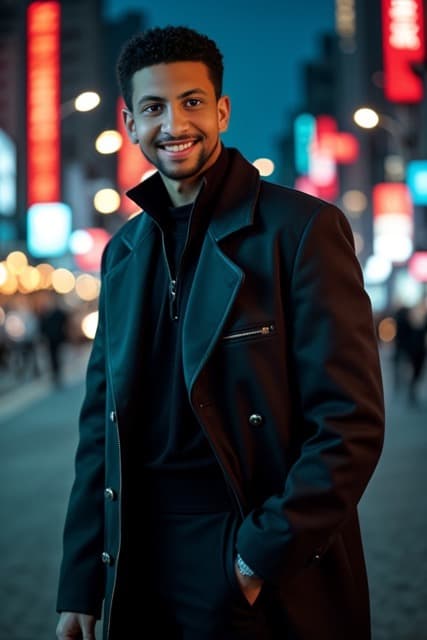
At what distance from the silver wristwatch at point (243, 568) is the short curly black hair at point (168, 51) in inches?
48.4

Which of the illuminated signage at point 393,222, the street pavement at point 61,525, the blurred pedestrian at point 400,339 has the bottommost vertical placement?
the street pavement at point 61,525

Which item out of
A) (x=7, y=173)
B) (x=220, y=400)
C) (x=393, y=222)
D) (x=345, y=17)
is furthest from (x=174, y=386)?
(x=345, y=17)

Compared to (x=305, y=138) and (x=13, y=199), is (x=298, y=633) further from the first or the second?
(x=305, y=138)

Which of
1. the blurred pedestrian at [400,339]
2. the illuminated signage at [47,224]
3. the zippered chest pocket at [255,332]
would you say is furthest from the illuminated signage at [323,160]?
the zippered chest pocket at [255,332]

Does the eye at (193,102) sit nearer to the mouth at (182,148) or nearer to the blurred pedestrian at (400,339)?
the mouth at (182,148)

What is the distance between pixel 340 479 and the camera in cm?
210

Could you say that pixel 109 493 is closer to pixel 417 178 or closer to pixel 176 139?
pixel 176 139

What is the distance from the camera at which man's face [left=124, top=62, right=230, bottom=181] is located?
7.88 ft

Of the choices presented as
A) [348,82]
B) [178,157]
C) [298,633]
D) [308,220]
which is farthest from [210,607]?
→ [348,82]

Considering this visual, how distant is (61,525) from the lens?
24.5 ft

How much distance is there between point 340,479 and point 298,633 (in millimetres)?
434

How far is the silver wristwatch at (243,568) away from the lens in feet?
7.07

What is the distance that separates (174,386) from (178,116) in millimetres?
709

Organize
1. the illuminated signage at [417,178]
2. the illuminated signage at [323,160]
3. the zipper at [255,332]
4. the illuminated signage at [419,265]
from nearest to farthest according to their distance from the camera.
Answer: the zipper at [255,332], the illuminated signage at [417,178], the illuminated signage at [419,265], the illuminated signage at [323,160]
